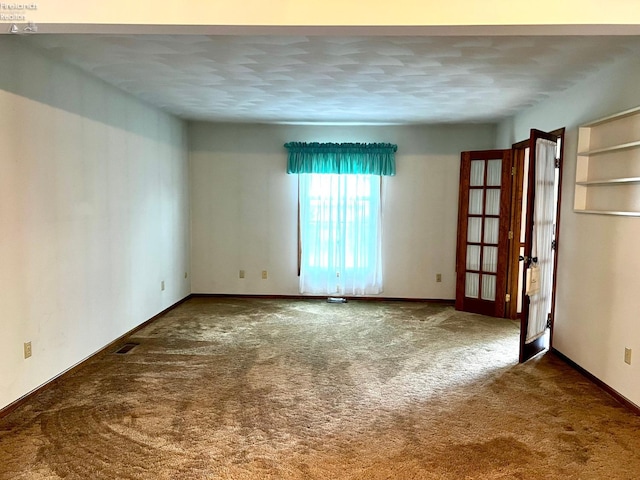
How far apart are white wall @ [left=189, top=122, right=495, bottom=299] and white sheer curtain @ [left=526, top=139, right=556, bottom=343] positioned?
200 centimetres

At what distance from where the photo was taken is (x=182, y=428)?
2.65 m

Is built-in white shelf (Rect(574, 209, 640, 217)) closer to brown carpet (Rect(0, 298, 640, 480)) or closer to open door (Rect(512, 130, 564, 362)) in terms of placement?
open door (Rect(512, 130, 564, 362))

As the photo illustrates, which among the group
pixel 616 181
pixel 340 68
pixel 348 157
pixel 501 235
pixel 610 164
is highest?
pixel 340 68

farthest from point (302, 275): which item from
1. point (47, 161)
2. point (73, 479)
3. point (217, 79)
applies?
point (73, 479)

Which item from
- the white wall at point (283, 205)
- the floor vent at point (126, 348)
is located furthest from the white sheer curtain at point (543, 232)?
the floor vent at point (126, 348)

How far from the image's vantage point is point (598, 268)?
3398mm

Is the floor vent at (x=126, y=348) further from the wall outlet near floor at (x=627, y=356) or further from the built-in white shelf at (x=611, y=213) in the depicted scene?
the built-in white shelf at (x=611, y=213)

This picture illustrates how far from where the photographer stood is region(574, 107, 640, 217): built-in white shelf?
10.0ft

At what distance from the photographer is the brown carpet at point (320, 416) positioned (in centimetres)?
229

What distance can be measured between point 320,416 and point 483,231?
3565 mm

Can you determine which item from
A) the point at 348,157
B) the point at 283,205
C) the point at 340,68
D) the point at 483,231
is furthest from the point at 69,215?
the point at 483,231

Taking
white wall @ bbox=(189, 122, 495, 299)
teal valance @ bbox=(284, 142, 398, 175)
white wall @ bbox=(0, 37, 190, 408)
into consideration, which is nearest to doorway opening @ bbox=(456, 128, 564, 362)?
white wall @ bbox=(189, 122, 495, 299)

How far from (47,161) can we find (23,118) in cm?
34

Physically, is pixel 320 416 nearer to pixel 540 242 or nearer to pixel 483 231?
pixel 540 242
